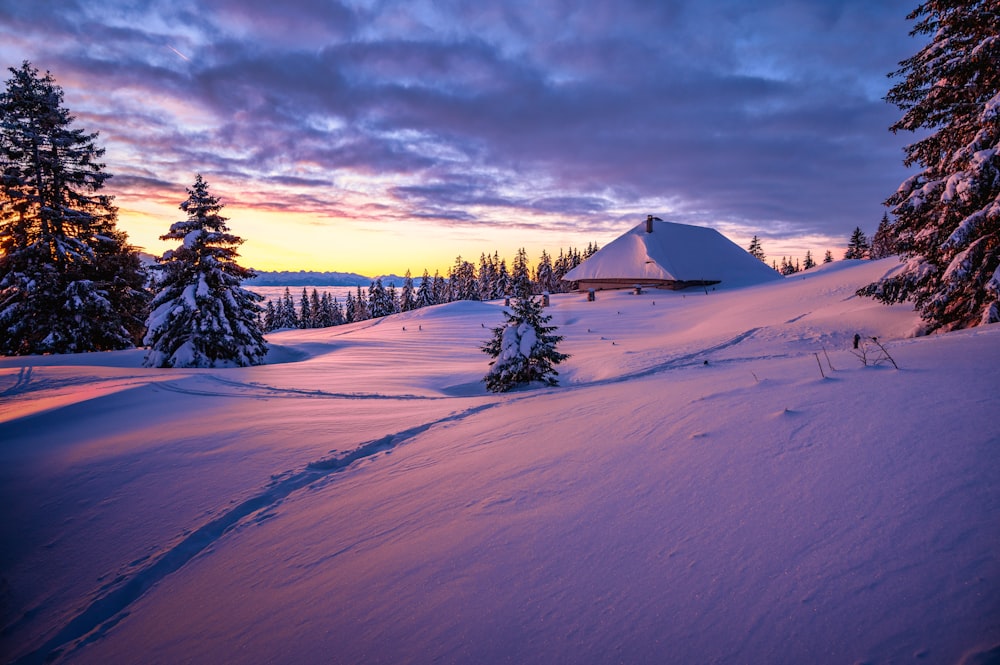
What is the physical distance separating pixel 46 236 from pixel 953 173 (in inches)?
1132

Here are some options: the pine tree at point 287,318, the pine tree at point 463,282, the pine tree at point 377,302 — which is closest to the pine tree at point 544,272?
the pine tree at point 463,282

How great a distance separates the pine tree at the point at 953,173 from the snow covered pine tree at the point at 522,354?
7.90m

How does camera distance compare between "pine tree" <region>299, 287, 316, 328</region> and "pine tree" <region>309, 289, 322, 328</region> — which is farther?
"pine tree" <region>309, 289, 322, 328</region>

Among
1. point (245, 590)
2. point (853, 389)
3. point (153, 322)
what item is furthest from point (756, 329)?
point (153, 322)

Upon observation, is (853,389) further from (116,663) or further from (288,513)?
(116,663)

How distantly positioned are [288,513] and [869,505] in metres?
4.17

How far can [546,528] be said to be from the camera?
2723 millimetres

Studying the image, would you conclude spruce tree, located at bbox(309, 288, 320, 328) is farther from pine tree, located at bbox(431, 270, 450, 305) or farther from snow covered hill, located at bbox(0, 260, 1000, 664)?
snow covered hill, located at bbox(0, 260, 1000, 664)

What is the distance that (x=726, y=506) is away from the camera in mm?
2619

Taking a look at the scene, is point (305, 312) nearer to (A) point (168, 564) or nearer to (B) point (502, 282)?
(B) point (502, 282)

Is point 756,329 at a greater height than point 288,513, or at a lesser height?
greater

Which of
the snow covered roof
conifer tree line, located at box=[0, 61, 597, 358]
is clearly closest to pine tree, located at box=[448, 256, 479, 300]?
the snow covered roof

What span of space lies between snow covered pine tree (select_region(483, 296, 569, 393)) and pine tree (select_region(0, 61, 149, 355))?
1785cm

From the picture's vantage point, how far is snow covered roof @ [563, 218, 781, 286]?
30641 millimetres
